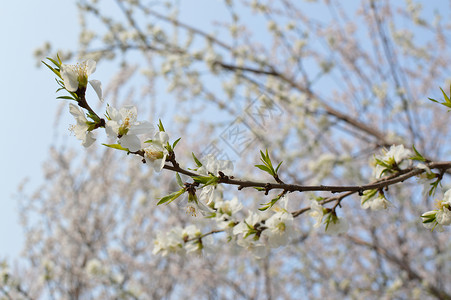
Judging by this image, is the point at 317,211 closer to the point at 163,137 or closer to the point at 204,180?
the point at 204,180

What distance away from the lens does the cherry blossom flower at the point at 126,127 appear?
94cm

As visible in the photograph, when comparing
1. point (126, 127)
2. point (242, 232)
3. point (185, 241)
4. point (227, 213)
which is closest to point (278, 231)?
point (242, 232)

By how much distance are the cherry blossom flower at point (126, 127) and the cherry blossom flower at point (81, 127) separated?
2.6 inches

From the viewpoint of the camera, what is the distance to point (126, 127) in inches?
38.0

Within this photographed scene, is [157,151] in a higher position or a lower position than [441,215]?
higher

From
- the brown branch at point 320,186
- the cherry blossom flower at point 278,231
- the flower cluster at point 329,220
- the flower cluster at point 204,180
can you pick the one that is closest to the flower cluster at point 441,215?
the flower cluster at point 204,180

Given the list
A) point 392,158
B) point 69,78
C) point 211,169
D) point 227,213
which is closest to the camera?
point 69,78

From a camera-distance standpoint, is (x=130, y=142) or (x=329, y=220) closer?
(x=130, y=142)

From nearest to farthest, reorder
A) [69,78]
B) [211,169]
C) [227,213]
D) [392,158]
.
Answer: [69,78] → [211,169] → [392,158] → [227,213]

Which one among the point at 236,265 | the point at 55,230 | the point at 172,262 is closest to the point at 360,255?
the point at 236,265

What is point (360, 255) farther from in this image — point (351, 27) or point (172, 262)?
point (351, 27)

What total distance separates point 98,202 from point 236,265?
7.97 feet

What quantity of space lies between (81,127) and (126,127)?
0.12 metres

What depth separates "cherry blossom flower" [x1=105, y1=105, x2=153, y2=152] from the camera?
937 millimetres
